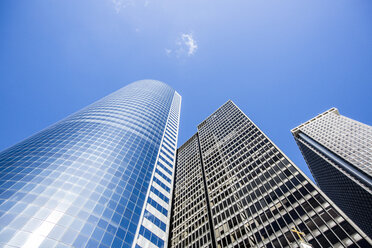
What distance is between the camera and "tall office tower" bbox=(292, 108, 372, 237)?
294 feet

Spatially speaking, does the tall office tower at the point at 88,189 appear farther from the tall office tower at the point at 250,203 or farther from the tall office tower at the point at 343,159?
the tall office tower at the point at 343,159

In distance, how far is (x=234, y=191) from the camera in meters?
56.8

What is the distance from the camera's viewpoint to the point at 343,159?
327 feet

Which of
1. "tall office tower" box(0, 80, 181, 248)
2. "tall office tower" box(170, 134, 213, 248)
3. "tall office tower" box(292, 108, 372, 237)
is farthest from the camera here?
"tall office tower" box(292, 108, 372, 237)

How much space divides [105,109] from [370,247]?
7153 centimetres

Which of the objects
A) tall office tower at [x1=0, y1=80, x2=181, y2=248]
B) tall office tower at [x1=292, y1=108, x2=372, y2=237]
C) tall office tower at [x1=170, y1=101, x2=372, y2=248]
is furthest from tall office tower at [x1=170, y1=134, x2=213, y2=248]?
tall office tower at [x1=292, y1=108, x2=372, y2=237]

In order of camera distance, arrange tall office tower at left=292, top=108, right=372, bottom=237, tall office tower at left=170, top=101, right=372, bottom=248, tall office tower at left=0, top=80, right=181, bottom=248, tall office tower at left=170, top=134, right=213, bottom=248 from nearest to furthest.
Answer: tall office tower at left=0, top=80, right=181, bottom=248
tall office tower at left=170, top=101, right=372, bottom=248
tall office tower at left=170, top=134, right=213, bottom=248
tall office tower at left=292, top=108, right=372, bottom=237

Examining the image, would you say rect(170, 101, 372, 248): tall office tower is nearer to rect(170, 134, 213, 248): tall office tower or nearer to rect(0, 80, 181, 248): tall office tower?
rect(170, 134, 213, 248): tall office tower

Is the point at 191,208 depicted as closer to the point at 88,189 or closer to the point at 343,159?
the point at 88,189

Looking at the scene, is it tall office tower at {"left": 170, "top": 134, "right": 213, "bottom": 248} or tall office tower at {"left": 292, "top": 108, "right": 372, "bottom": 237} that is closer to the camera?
tall office tower at {"left": 170, "top": 134, "right": 213, "bottom": 248}

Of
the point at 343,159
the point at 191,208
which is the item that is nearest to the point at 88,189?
the point at 191,208

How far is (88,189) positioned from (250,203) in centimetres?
3847

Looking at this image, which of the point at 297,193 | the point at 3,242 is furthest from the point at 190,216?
the point at 3,242

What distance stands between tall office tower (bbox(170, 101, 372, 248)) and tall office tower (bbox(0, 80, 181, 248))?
1749 centimetres
